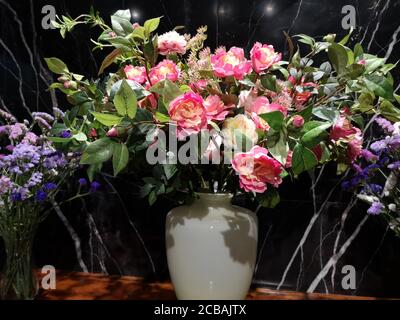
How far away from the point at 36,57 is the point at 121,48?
0.70m

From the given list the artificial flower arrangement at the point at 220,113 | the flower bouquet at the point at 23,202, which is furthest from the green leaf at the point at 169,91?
the flower bouquet at the point at 23,202

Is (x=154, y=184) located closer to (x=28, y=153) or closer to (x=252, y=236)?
(x=252, y=236)

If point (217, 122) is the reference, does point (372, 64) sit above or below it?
above

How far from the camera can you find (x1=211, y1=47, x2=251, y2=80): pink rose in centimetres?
74

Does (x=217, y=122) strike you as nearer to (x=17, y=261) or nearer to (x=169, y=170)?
(x=169, y=170)

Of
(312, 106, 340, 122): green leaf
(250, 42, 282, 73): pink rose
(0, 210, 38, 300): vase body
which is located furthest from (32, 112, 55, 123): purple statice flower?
(312, 106, 340, 122): green leaf

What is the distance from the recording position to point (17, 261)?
3.29 feet

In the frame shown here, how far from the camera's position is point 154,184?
85cm

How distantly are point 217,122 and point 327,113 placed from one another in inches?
7.3

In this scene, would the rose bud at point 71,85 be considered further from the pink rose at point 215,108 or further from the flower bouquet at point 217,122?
the pink rose at point 215,108

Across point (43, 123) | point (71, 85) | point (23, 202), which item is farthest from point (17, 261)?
point (71, 85)

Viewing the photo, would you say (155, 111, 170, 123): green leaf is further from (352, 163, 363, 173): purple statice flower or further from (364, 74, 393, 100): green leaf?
(352, 163, 363, 173): purple statice flower

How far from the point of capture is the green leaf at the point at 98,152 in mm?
675

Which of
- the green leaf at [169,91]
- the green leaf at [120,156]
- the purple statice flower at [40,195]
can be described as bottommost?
the purple statice flower at [40,195]
